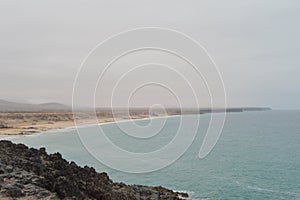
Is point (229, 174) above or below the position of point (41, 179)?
below

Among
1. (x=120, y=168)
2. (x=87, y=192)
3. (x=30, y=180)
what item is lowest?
(x=120, y=168)

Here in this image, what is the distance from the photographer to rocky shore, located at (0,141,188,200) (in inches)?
574

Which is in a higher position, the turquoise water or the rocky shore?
the rocky shore

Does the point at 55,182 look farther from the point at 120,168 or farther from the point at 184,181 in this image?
the point at 120,168

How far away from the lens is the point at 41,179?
1628 centimetres

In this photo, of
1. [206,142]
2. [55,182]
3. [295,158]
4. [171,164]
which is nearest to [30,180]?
[55,182]

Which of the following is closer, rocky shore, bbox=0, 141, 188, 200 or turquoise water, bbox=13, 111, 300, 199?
rocky shore, bbox=0, 141, 188, 200

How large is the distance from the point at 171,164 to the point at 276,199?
21536mm

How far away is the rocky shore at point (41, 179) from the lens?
14586mm

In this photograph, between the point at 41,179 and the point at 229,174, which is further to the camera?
the point at 229,174

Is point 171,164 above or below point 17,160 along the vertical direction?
below

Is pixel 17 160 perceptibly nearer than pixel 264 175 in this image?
Yes

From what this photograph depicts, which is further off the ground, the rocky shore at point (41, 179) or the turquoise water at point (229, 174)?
the rocky shore at point (41, 179)

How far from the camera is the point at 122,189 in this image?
85.6ft
